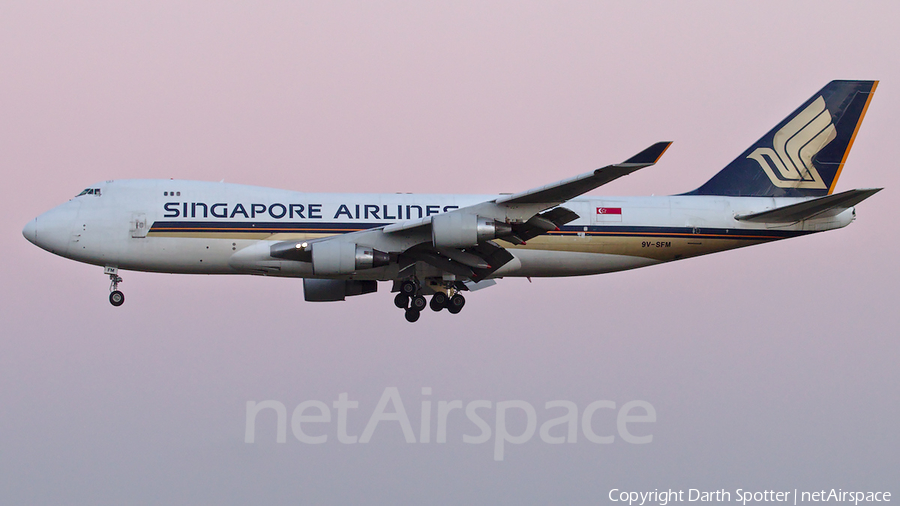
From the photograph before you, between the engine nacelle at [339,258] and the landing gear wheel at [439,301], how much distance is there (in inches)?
165

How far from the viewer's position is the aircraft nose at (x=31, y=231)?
37531 millimetres

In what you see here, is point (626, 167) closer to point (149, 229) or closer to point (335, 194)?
point (335, 194)

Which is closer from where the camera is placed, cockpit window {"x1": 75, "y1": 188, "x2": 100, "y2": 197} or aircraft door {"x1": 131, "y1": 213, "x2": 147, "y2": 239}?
aircraft door {"x1": 131, "y1": 213, "x2": 147, "y2": 239}

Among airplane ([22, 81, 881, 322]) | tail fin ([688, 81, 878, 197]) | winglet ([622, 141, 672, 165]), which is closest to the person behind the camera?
winglet ([622, 141, 672, 165])

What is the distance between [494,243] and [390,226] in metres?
3.55

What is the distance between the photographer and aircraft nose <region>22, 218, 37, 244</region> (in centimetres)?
3753

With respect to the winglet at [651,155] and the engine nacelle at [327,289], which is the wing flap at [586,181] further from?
the engine nacelle at [327,289]

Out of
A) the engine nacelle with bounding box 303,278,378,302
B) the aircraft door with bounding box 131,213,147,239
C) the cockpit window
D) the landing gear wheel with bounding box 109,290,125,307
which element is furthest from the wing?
the cockpit window

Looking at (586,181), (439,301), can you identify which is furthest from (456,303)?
(586,181)

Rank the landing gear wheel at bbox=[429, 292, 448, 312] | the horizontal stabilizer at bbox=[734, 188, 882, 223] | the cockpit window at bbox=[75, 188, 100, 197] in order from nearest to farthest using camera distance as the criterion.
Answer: the horizontal stabilizer at bbox=[734, 188, 882, 223] → the cockpit window at bbox=[75, 188, 100, 197] → the landing gear wheel at bbox=[429, 292, 448, 312]

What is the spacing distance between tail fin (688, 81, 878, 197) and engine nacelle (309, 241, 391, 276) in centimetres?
1353

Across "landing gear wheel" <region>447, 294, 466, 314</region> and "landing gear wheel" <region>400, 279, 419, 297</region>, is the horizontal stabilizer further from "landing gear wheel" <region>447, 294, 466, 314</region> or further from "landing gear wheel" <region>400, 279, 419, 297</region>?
"landing gear wheel" <region>400, 279, 419, 297</region>

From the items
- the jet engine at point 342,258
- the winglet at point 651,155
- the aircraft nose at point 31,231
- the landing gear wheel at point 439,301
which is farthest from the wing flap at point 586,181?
the aircraft nose at point 31,231

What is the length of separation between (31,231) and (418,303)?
13.5m
